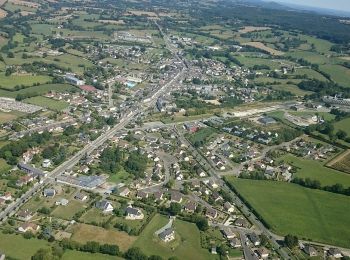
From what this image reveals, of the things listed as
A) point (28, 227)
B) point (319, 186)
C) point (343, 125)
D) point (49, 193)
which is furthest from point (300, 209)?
point (343, 125)

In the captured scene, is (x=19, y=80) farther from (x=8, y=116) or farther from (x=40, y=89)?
(x=8, y=116)

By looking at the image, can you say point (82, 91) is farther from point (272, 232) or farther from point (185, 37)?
point (185, 37)

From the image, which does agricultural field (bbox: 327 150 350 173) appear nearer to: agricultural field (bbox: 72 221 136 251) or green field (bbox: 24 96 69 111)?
agricultural field (bbox: 72 221 136 251)

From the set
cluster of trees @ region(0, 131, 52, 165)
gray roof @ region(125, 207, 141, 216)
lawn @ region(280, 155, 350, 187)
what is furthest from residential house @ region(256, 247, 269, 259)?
cluster of trees @ region(0, 131, 52, 165)

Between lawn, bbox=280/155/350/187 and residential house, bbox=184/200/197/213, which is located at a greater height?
residential house, bbox=184/200/197/213

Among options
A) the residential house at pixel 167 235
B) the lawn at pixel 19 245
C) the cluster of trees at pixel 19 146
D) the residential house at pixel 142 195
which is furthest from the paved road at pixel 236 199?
the lawn at pixel 19 245

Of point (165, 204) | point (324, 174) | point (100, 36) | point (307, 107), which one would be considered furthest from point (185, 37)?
point (165, 204)
